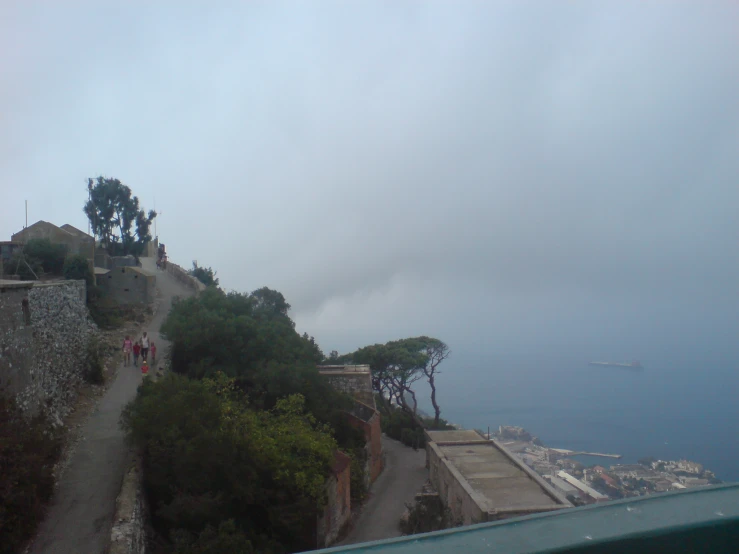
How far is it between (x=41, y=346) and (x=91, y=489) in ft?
15.5

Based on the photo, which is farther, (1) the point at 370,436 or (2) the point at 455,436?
(2) the point at 455,436

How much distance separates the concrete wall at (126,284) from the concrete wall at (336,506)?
1542 centimetres

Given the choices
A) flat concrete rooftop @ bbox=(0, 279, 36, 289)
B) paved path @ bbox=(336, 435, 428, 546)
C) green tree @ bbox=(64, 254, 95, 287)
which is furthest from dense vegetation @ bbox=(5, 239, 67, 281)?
paved path @ bbox=(336, 435, 428, 546)

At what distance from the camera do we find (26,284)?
1238cm

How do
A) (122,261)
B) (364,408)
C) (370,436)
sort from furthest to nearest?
Answer: (122,261) < (364,408) < (370,436)

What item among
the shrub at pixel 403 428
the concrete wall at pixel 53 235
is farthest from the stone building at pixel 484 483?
the concrete wall at pixel 53 235

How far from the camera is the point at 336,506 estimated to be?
13578 millimetres

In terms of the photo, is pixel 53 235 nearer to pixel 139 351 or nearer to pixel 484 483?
pixel 139 351

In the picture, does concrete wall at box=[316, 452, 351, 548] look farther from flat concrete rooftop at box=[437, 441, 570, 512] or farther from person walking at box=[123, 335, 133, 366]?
person walking at box=[123, 335, 133, 366]

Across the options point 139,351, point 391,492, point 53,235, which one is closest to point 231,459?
point 139,351

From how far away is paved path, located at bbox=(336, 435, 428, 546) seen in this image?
14.5m

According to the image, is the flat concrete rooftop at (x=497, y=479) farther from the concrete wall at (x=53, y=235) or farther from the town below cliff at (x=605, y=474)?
the concrete wall at (x=53, y=235)

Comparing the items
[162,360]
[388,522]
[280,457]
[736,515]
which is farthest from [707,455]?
[162,360]

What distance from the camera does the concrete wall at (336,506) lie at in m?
12.5
